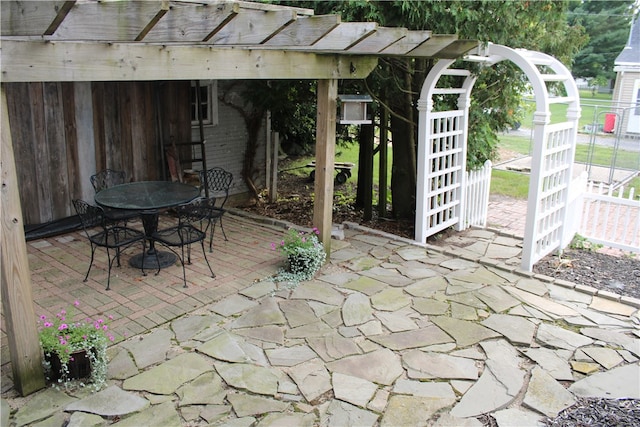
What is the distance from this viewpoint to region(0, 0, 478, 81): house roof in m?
2.60

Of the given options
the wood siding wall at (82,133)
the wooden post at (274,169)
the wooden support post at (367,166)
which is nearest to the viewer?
the wood siding wall at (82,133)

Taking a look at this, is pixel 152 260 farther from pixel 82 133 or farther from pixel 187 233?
pixel 82 133

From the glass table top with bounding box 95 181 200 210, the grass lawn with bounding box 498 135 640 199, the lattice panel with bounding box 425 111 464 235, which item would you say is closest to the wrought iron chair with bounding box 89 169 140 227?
the glass table top with bounding box 95 181 200 210

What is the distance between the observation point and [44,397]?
321cm

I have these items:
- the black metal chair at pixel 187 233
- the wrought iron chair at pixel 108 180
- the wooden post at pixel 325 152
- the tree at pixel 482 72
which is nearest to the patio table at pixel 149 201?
the black metal chair at pixel 187 233

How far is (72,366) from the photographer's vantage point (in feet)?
10.9

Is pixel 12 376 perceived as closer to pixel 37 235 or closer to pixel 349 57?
pixel 37 235

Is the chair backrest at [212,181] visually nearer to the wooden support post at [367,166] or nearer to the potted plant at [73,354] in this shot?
the wooden support post at [367,166]

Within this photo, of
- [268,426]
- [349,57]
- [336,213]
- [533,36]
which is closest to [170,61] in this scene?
[349,57]

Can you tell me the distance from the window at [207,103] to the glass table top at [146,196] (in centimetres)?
245

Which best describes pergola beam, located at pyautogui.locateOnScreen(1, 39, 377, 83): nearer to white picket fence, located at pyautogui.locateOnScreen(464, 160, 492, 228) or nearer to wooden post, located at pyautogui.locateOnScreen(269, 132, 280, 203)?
white picket fence, located at pyautogui.locateOnScreen(464, 160, 492, 228)

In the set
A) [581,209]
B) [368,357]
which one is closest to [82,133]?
[368,357]

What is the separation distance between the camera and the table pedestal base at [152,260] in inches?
209

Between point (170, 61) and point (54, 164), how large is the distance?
11.7ft
